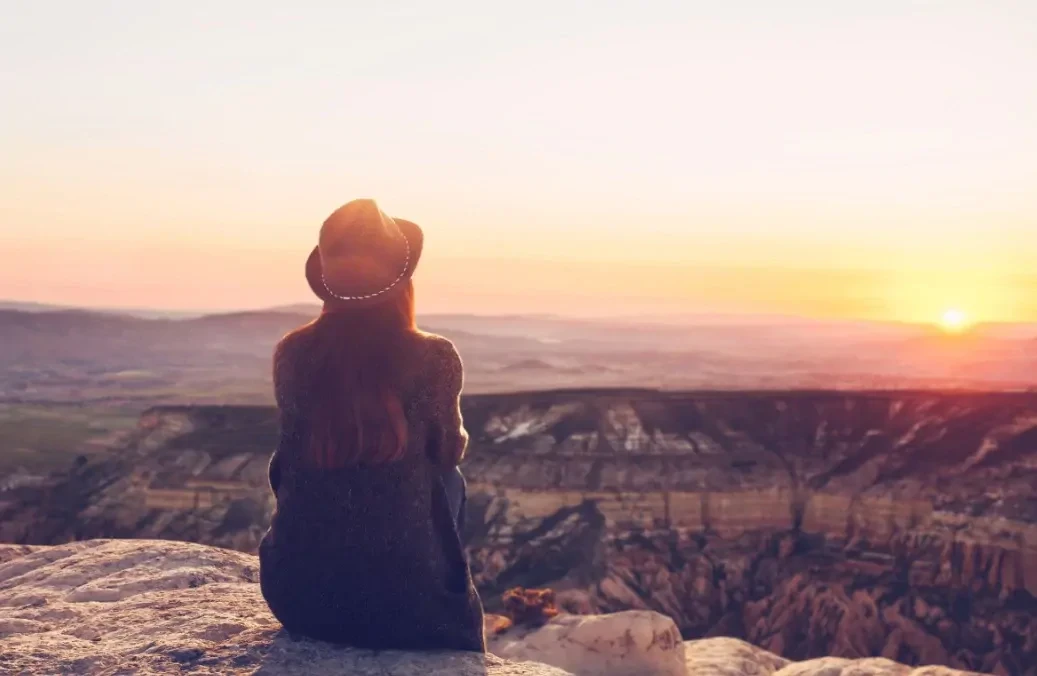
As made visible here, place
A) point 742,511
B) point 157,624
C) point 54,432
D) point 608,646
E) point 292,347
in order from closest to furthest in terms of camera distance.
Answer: point 292,347
point 157,624
point 608,646
point 742,511
point 54,432

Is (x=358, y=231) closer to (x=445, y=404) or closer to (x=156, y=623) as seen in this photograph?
(x=445, y=404)

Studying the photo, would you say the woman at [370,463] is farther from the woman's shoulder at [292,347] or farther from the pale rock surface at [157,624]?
the pale rock surface at [157,624]

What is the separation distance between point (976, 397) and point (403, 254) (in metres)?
25.7

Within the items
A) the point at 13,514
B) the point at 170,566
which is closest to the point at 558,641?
the point at 170,566

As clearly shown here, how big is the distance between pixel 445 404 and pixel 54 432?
59.8 m

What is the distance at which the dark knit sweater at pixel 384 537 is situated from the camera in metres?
5.05

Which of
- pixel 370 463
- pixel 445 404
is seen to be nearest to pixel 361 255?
pixel 445 404

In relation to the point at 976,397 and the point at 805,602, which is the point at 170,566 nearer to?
the point at 805,602

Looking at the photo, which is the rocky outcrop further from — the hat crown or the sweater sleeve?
the hat crown

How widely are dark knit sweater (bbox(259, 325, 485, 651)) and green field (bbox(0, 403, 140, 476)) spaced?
38370 millimetres

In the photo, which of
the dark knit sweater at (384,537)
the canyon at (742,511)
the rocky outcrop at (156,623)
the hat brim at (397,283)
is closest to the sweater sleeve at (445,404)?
the dark knit sweater at (384,537)

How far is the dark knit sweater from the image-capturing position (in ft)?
16.6

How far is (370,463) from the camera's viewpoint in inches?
198

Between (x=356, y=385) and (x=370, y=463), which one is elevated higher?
(x=356, y=385)
